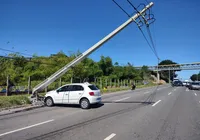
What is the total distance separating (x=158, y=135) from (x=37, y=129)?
4.29 meters

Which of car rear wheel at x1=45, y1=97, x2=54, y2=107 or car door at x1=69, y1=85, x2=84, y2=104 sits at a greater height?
car door at x1=69, y1=85, x2=84, y2=104

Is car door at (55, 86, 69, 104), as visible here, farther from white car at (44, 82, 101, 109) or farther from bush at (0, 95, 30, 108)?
bush at (0, 95, 30, 108)

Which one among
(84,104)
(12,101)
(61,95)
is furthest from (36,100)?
(84,104)

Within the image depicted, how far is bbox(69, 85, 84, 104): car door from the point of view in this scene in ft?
47.2

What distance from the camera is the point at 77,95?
47.3ft

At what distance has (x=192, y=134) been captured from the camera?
7242mm

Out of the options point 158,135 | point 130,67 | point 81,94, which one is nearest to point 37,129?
point 158,135

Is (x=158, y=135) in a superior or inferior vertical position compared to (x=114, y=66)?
inferior

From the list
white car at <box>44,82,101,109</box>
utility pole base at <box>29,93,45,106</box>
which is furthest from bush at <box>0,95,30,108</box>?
white car at <box>44,82,101,109</box>

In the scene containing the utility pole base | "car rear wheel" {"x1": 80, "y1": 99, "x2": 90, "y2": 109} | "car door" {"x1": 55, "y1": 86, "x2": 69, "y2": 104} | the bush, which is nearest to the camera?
"car rear wheel" {"x1": 80, "y1": 99, "x2": 90, "y2": 109}

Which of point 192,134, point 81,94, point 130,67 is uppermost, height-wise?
point 130,67

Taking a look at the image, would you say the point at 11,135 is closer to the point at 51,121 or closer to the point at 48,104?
the point at 51,121

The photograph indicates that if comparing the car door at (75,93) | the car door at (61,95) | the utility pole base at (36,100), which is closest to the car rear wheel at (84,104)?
the car door at (75,93)

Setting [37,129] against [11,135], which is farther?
[37,129]
